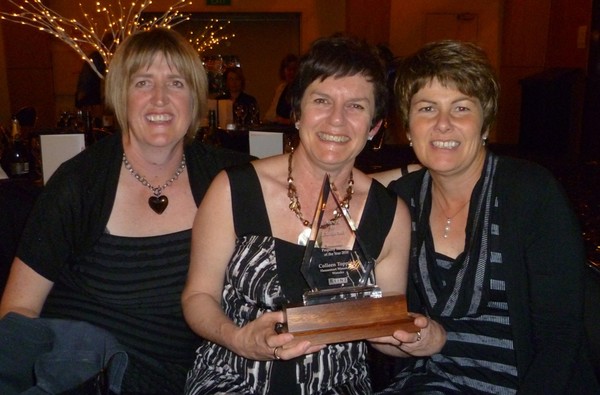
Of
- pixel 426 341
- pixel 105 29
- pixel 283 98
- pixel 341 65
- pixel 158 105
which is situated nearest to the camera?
pixel 426 341

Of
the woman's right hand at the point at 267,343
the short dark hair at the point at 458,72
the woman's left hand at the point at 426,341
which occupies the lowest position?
the woman's left hand at the point at 426,341

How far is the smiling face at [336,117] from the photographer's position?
6.34 ft

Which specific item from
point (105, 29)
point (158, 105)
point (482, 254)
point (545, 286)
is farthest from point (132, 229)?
point (105, 29)

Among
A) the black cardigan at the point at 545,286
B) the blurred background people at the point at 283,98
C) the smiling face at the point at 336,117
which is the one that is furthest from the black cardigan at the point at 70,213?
the blurred background people at the point at 283,98

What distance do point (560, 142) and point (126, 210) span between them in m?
7.46

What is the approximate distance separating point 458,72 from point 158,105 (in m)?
1.01

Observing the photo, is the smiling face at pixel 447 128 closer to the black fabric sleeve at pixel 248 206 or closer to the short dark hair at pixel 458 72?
the short dark hair at pixel 458 72

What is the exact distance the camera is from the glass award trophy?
1561mm

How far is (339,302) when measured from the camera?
5.24 ft

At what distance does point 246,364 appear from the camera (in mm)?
1884

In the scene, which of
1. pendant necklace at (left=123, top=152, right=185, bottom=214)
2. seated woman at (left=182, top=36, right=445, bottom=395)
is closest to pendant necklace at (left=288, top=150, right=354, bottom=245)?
seated woman at (left=182, top=36, right=445, bottom=395)

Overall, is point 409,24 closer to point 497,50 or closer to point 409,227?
point 497,50

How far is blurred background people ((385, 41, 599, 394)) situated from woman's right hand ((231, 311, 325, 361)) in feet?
1.91

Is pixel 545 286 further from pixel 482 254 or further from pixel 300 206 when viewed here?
pixel 300 206
